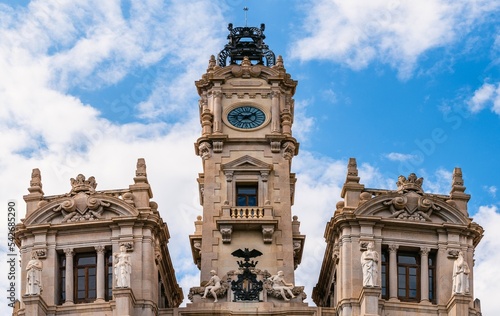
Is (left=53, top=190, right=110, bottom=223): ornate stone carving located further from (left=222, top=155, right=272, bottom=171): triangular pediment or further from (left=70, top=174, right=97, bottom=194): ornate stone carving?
(left=222, top=155, right=272, bottom=171): triangular pediment

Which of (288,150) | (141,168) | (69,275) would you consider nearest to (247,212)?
(288,150)

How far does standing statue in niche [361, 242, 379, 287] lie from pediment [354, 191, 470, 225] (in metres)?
3.13

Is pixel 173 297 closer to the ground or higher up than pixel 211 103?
closer to the ground

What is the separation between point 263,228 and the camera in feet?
332

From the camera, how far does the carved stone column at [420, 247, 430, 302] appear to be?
9762cm

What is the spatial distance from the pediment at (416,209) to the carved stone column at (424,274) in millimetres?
1799

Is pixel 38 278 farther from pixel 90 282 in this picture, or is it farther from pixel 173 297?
pixel 173 297

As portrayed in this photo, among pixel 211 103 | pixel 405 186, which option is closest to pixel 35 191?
pixel 211 103

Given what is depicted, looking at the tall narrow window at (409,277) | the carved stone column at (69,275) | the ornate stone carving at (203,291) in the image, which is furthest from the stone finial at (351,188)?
the carved stone column at (69,275)

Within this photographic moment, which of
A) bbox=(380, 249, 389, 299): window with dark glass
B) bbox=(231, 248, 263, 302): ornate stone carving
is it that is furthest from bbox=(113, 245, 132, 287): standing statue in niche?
bbox=(380, 249, 389, 299): window with dark glass

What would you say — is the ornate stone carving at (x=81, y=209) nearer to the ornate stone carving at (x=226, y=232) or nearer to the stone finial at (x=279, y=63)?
the ornate stone carving at (x=226, y=232)

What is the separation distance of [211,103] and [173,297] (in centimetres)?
1199

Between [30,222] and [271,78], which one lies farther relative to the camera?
[271,78]

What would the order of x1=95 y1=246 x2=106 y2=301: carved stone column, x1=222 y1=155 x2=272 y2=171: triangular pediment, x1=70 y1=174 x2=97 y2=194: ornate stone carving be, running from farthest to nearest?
x1=222 y1=155 x2=272 y2=171: triangular pediment
x1=70 y1=174 x2=97 y2=194: ornate stone carving
x1=95 y1=246 x2=106 y2=301: carved stone column
